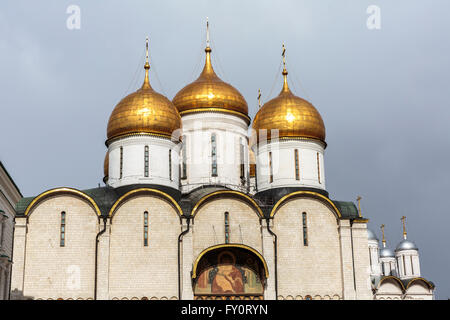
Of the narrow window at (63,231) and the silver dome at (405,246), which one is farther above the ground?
the silver dome at (405,246)

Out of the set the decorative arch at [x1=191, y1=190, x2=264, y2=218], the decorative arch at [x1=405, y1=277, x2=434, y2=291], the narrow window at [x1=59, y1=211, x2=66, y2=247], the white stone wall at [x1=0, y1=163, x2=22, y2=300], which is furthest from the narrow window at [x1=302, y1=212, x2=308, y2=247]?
the decorative arch at [x1=405, y1=277, x2=434, y2=291]

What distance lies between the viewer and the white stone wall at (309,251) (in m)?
18.9

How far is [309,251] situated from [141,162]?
5735mm

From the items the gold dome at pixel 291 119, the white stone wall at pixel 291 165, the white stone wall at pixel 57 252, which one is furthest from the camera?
the gold dome at pixel 291 119

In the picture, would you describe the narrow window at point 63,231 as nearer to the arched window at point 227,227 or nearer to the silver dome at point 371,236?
the arched window at point 227,227

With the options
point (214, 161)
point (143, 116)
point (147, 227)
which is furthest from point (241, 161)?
point (147, 227)

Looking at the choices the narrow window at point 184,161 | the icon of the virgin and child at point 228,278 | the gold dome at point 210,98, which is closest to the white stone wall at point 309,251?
the icon of the virgin and child at point 228,278

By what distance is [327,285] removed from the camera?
19.0 metres

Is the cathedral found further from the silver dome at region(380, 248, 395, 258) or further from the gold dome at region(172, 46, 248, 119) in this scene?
the silver dome at region(380, 248, 395, 258)

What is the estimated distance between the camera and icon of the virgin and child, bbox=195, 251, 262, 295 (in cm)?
1861

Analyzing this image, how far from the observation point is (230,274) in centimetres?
1877

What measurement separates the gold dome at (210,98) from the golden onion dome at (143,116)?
1528 millimetres

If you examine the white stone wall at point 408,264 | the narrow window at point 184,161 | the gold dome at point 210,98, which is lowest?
the white stone wall at point 408,264
